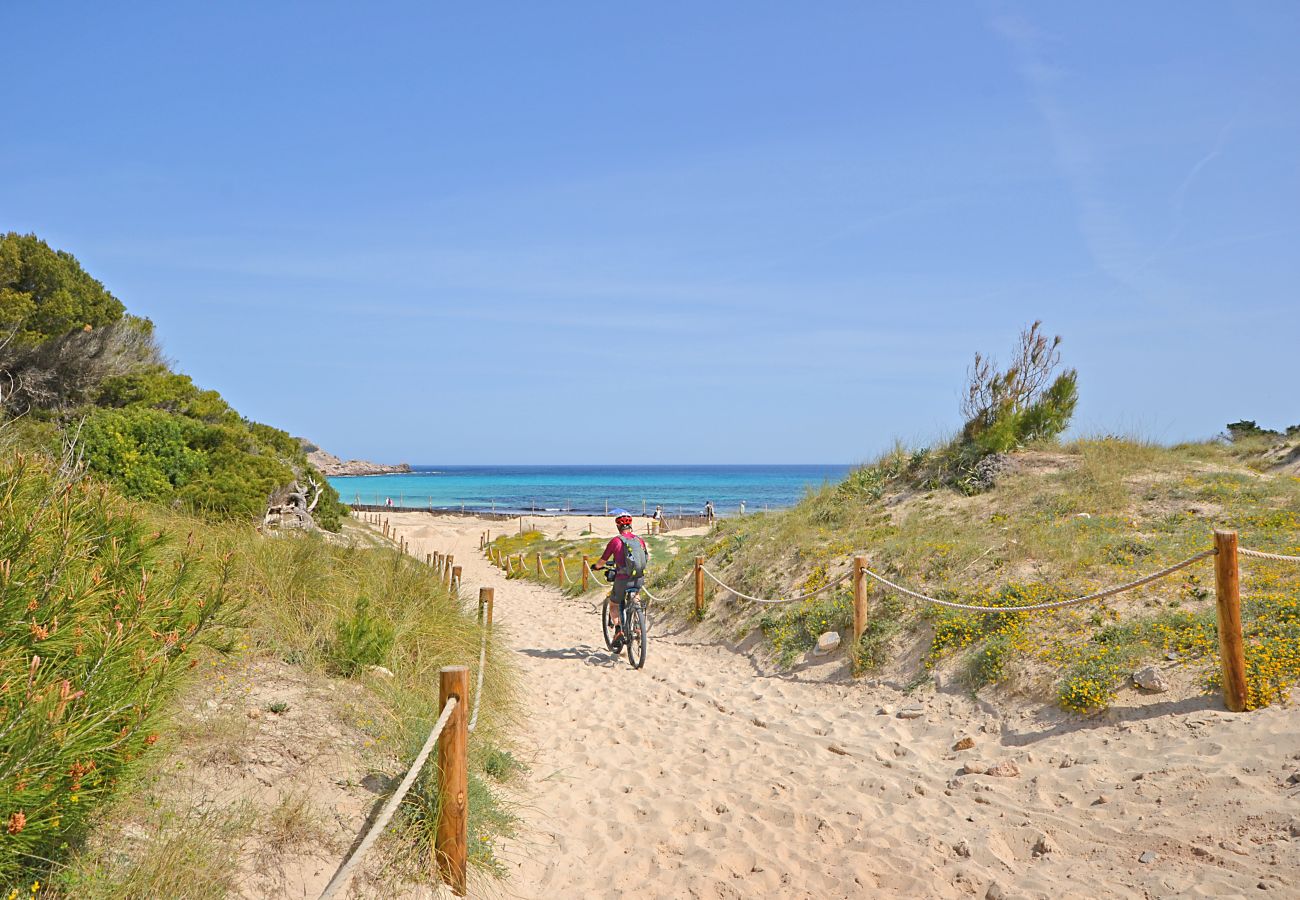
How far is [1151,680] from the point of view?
664 cm

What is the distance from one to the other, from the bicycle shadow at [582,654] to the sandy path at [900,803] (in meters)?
2.45

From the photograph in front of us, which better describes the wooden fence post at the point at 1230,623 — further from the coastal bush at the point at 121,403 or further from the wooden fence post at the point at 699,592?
the coastal bush at the point at 121,403

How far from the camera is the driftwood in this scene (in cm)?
1541

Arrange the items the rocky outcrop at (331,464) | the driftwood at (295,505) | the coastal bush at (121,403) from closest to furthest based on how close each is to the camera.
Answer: the coastal bush at (121,403) → the driftwood at (295,505) → the rocky outcrop at (331,464)

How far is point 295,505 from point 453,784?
14704 mm


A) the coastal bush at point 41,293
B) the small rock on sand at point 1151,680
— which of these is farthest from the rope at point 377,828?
the coastal bush at point 41,293

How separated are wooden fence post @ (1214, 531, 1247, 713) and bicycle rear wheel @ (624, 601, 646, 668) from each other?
6324 millimetres

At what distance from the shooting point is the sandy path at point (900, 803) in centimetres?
458

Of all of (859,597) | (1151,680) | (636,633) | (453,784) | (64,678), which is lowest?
(453,784)

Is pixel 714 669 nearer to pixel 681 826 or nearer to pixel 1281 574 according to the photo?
pixel 681 826

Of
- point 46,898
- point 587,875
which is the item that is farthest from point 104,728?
point 587,875

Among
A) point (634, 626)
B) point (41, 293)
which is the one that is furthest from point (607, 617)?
point (41, 293)

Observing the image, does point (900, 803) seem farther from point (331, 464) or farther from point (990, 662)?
point (331, 464)

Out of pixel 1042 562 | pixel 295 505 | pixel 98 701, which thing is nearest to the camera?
pixel 98 701
